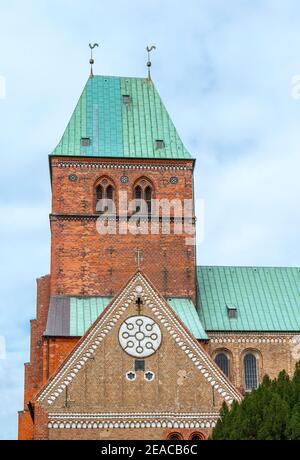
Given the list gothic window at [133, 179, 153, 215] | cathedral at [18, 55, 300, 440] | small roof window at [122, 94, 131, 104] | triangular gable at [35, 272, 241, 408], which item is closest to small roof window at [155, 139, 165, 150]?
cathedral at [18, 55, 300, 440]

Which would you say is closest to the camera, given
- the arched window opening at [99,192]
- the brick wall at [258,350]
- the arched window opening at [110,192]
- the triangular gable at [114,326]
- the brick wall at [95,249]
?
the triangular gable at [114,326]

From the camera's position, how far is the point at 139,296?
4306 centimetres

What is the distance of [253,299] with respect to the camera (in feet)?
174

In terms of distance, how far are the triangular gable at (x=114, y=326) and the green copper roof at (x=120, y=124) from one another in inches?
416

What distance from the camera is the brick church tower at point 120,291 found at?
1623 inches

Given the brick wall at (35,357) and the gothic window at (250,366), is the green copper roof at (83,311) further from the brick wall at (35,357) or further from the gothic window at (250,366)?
the gothic window at (250,366)

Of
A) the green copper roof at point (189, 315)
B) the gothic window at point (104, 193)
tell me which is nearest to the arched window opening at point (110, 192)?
the gothic window at point (104, 193)

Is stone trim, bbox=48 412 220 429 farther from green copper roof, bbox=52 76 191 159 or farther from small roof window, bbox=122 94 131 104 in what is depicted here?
→ small roof window, bbox=122 94 131 104

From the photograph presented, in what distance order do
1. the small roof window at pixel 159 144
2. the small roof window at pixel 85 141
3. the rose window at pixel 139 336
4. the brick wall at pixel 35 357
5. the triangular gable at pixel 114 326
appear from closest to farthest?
the triangular gable at pixel 114 326, the rose window at pixel 139 336, the brick wall at pixel 35 357, the small roof window at pixel 85 141, the small roof window at pixel 159 144

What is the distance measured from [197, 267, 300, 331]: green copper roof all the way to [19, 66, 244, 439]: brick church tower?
1.80 m

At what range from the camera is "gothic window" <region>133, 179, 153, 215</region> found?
5122 centimetres

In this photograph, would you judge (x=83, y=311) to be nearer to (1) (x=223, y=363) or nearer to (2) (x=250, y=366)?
(1) (x=223, y=363)

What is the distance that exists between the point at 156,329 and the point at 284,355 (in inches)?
393
